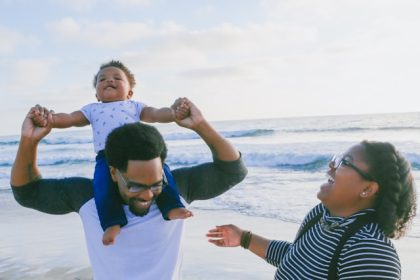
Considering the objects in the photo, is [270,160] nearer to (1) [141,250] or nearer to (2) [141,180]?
(1) [141,250]

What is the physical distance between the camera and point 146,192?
232 cm

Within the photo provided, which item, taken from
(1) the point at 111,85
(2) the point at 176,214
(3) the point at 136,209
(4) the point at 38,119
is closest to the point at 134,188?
(3) the point at 136,209

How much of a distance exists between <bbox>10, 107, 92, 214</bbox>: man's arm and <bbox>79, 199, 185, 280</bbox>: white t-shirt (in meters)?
0.20

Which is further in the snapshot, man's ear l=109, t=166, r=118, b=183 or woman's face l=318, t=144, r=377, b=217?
woman's face l=318, t=144, r=377, b=217

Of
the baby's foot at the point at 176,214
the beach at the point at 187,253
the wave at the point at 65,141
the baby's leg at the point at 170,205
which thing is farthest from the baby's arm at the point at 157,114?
the wave at the point at 65,141

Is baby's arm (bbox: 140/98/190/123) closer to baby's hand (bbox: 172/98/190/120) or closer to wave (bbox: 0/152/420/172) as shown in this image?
baby's hand (bbox: 172/98/190/120)

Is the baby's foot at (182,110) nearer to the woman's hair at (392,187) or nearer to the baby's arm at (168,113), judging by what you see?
the baby's arm at (168,113)

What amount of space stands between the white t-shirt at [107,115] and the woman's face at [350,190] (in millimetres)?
1343

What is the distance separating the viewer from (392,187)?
2539 mm

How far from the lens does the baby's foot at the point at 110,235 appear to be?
2344 millimetres

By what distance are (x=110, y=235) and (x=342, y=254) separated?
1.08 metres

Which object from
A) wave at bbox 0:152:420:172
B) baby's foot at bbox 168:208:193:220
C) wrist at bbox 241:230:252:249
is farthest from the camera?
wave at bbox 0:152:420:172

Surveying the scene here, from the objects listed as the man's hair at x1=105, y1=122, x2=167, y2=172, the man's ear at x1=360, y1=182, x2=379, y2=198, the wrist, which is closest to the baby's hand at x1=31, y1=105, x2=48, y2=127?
the man's hair at x1=105, y1=122, x2=167, y2=172

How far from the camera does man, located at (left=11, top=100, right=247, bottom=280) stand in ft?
7.57
